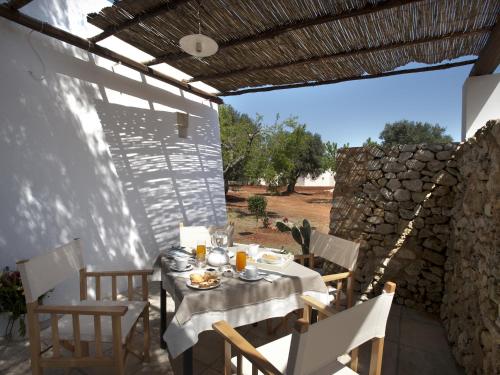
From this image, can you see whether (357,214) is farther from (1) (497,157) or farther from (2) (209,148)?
(2) (209,148)

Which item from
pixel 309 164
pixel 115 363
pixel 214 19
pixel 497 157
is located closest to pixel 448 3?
pixel 497 157

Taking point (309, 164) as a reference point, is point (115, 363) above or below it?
below

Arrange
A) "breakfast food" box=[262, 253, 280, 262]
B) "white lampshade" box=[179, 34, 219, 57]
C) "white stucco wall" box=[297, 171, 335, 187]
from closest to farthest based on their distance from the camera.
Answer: "breakfast food" box=[262, 253, 280, 262], "white lampshade" box=[179, 34, 219, 57], "white stucco wall" box=[297, 171, 335, 187]

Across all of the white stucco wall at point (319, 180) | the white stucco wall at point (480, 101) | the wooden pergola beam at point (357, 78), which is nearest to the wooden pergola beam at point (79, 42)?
the wooden pergola beam at point (357, 78)

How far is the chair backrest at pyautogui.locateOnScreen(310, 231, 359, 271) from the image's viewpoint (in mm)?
2455

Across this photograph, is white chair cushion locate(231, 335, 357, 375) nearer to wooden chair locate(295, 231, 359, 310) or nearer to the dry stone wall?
wooden chair locate(295, 231, 359, 310)

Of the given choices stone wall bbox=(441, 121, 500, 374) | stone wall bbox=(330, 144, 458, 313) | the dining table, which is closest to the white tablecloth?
the dining table

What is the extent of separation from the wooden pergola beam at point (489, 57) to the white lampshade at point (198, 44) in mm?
2464

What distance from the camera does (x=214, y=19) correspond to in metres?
2.86

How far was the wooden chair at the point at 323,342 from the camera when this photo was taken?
3.58ft

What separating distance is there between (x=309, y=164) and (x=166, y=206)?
16.3m

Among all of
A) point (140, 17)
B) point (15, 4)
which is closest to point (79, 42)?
point (15, 4)

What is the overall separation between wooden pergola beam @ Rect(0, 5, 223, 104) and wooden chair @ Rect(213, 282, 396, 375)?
298 cm

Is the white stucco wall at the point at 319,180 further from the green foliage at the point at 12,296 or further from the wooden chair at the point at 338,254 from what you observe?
the green foliage at the point at 12,296
